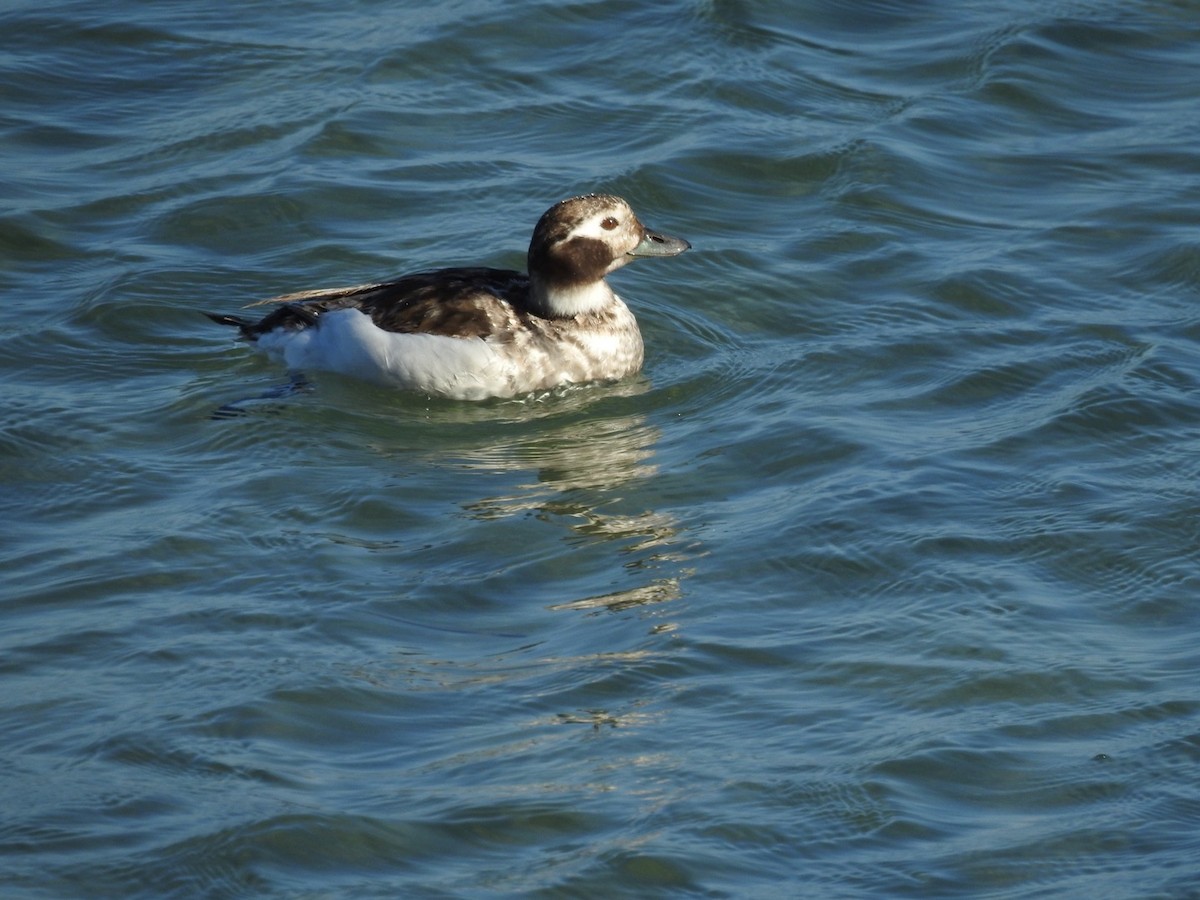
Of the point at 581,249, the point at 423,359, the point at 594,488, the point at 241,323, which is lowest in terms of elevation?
the point at 594,488

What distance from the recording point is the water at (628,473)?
702cm

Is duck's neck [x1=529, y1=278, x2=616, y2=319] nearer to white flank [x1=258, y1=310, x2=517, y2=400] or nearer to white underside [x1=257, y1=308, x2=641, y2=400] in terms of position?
white underside [x1=257, y1=308, x2=641, y2=400]

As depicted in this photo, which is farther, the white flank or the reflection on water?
the white flank

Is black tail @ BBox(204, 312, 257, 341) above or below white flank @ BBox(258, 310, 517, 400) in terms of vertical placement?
above

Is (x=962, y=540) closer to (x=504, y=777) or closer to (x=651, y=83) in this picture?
(x=504, y=777)

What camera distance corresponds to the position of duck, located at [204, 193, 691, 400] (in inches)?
448

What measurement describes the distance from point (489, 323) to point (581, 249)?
70 centimetres

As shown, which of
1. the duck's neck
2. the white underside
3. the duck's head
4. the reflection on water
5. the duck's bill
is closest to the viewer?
the reflection on water

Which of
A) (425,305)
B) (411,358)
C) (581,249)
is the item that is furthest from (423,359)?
(581,249)

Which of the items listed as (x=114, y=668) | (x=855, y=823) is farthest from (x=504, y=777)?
(x=114, y=668)

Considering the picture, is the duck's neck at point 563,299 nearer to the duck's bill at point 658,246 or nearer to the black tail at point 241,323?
the duck's bill at point 658,246

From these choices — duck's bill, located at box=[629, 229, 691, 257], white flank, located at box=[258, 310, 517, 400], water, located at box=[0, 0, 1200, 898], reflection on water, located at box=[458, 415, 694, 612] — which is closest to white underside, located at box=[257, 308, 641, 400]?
white flank, located at box=[258, 310, 517, 400]

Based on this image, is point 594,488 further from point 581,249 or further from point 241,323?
point 241,323

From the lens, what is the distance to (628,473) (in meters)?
10.3
